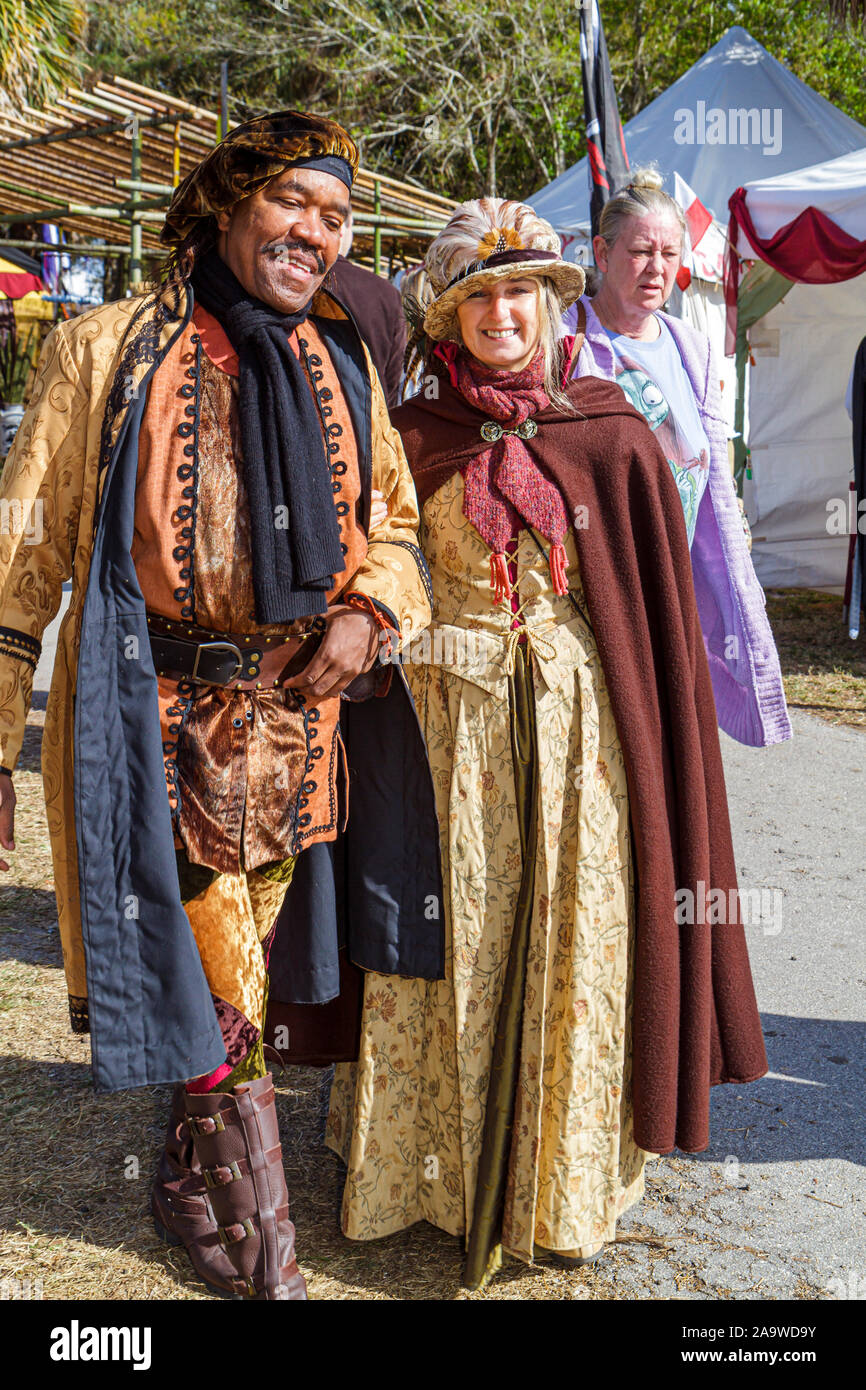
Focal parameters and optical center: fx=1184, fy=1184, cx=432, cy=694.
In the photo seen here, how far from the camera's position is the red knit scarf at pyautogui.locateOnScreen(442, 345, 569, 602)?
7.59ft

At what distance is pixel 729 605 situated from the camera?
10.5 feet

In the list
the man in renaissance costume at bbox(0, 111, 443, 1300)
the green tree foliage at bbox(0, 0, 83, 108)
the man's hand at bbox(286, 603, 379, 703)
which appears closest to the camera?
the man in renaissance costume at bbox(0, 111, 443, 1300)

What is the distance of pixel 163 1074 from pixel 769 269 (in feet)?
29.6

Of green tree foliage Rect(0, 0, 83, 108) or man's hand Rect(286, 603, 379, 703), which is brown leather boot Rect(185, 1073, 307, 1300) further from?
green tree foliage Rect(0, 0, 83, 108)

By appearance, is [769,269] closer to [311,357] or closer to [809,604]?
[809,604]

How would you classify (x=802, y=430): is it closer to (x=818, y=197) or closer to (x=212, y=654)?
(x=818, y=197)

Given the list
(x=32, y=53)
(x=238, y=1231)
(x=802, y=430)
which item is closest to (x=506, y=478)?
(x=238, y=1231)

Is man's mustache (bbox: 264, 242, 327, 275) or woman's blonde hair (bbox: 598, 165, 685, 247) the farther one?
woman's blonde hair (bbox: 598, 165, 685, 247)

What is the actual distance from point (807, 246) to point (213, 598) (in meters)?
6.84

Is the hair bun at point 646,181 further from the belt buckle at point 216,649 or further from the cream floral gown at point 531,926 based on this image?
the belt buckle at point 216,649

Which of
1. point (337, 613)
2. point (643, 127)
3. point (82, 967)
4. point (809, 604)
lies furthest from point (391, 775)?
point (643, 127)

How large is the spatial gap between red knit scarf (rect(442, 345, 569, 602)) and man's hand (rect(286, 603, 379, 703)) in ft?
1.17

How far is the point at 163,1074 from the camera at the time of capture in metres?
1.98

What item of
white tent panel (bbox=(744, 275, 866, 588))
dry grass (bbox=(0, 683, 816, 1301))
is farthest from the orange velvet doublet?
white tent panel (bbox=(744, 275, 866, 588))
